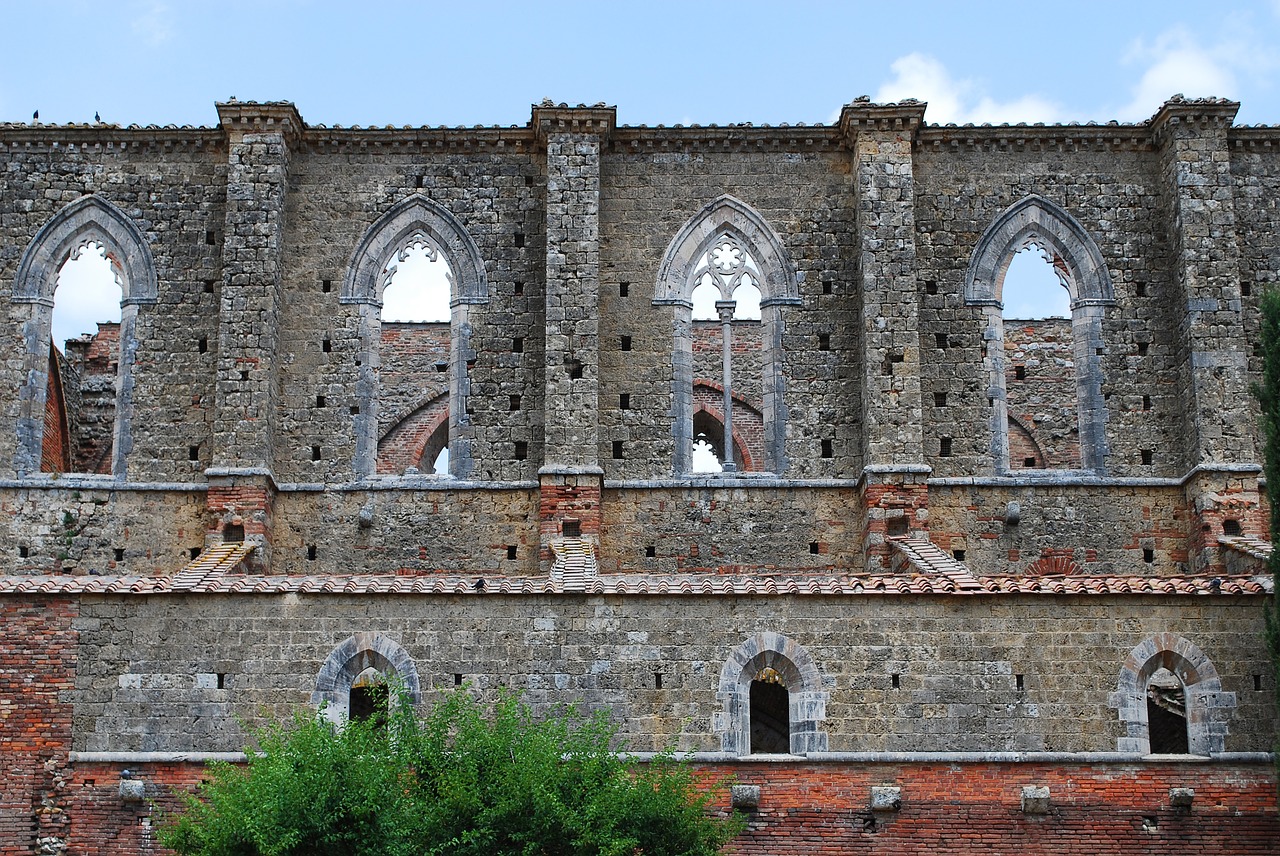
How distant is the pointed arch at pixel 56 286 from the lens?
2278 cm

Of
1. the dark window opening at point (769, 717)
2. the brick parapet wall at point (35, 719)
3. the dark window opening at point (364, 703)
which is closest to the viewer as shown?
the brick parapet wall at point (35, 719)

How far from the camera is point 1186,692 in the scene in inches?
721

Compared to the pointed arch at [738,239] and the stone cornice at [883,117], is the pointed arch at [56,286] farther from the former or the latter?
the stone cornice at [883,117]

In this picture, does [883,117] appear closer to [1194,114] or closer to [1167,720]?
[1194,114]

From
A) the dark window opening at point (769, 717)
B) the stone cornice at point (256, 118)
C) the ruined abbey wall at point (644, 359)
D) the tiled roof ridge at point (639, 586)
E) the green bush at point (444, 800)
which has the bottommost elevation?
the green bush at point (444, 800)

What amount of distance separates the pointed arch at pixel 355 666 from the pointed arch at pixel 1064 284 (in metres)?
8.58

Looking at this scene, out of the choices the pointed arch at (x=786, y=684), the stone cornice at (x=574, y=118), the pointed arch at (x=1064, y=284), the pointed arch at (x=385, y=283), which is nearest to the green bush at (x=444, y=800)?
the pointed arch at (x=786, y=684)

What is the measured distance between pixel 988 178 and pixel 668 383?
5206 millimetres

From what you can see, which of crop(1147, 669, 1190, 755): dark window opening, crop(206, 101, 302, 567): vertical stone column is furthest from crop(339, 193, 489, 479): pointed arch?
crop(1147, 669, 1190, 755): dark window opening

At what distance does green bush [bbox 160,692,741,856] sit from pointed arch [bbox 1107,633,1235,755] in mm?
4508

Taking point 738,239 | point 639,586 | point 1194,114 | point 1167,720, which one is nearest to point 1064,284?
point 1194,114

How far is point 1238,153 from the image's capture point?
78.5 feet

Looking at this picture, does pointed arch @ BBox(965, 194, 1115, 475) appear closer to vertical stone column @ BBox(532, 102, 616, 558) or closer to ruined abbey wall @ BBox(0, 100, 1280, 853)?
ruined abbey wall @ BBox(0, 100, 1280, 853)

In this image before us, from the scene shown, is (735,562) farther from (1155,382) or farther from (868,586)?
(1155,382)
